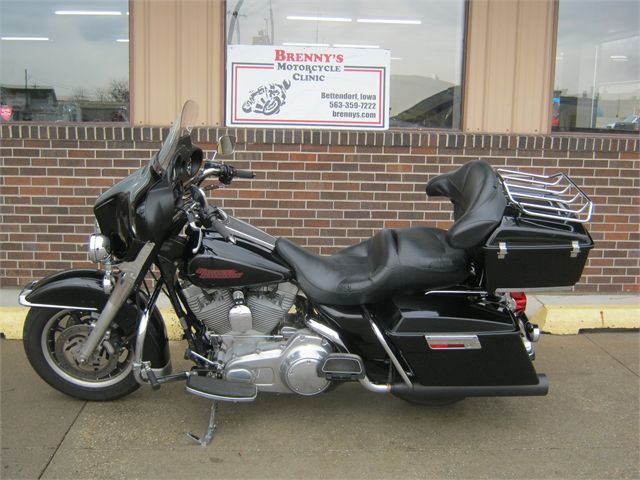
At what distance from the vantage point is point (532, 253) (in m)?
2.77

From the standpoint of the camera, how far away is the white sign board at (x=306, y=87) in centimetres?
512

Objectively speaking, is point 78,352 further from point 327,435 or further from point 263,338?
point 327,435

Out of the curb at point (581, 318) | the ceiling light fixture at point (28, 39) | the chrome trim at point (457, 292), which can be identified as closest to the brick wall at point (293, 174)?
the ceiling light fixture at point (28, 39)

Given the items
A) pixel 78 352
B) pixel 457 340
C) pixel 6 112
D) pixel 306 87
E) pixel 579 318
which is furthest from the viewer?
pixel 6 112

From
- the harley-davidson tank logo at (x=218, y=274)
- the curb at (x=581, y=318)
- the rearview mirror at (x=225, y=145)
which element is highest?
the rearview mirror at (x=225, y=145)

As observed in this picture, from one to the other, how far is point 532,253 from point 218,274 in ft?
4.83

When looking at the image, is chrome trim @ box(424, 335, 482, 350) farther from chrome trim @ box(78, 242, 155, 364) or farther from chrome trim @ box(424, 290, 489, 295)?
chrome trim @ box(78, 242, 155, 364)

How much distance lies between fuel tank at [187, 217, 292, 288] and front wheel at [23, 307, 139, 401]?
68 centimetres

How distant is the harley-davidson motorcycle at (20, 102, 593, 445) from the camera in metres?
2.83

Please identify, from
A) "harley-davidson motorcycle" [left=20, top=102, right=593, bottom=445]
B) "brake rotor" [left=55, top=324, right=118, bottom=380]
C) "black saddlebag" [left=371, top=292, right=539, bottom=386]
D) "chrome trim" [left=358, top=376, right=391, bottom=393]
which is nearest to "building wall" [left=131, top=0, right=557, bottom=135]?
"harley-davidson motorcycle" [left=20, top=102, right=593, bottom=445]

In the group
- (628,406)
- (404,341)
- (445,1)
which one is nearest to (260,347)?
(404,341)

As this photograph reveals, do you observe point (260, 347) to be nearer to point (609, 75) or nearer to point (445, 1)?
point (445, 1)

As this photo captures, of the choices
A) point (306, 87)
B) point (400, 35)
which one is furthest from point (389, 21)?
point (306, 87)

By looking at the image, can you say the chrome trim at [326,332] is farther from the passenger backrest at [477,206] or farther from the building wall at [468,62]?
the building wall at [468,62]
